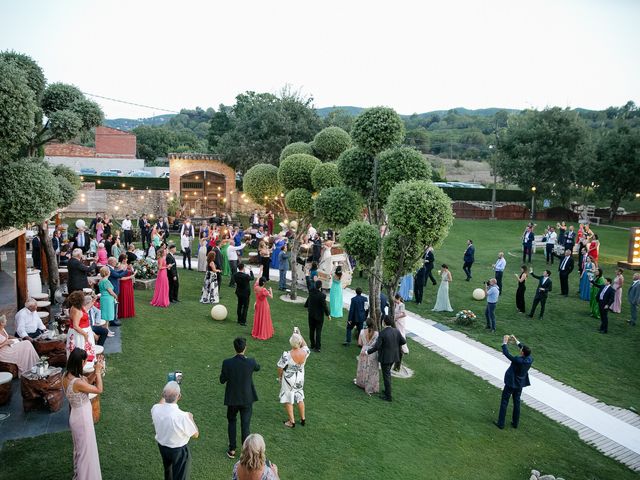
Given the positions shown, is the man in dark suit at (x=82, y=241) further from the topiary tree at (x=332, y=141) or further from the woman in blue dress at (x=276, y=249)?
the topiary tree at (x=332, y=141)

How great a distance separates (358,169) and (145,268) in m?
7.90

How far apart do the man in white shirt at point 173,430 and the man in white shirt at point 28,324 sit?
435 centimetres

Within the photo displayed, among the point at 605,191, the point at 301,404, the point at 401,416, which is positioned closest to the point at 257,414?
the point at 301,404

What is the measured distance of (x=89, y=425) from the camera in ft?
16.9

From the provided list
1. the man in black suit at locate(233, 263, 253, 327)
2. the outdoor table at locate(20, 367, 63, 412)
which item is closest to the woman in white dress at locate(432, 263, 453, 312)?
the man in black suit at locate(233, 263, 253, 327)

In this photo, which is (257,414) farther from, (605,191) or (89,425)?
(605,191)

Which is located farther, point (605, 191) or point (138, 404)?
point (605, 191)

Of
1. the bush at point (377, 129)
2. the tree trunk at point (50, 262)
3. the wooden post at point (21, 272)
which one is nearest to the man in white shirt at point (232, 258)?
the tree trunk at point (50, 262)

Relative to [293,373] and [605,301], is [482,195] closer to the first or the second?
[605,301]

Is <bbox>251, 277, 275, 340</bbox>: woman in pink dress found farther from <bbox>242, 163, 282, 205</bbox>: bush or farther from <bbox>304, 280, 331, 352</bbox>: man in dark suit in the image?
<bbox>242, 163, 282, 205</bbox>: bush

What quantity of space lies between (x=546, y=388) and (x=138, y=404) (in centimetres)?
810

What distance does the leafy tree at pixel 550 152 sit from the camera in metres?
36.4

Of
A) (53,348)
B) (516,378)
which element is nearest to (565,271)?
(516,378)

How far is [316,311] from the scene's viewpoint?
9.91 metres
